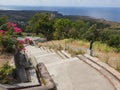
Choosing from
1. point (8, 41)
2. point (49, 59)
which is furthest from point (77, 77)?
point (49, 59)

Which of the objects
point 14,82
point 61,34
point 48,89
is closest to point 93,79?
point 48,89

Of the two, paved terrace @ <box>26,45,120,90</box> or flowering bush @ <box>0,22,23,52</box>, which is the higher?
flowering bush @ <box>0,22,23,52</box>

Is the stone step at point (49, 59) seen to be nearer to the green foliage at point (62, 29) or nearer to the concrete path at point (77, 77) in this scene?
the concrete path at point (77, 77)

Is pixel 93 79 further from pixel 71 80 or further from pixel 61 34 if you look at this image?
pixel 61 34

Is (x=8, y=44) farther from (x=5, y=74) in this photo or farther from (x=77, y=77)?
(x=77, y=77)

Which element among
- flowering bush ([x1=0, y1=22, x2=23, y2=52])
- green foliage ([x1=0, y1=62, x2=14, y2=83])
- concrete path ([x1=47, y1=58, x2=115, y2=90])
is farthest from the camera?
flowering bush ([x1=0, y1=22, x2=23, y2=52])

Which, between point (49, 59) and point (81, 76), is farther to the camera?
point (49, 59)

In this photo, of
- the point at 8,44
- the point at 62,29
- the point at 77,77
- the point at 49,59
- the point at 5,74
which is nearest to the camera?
the point at 5,74

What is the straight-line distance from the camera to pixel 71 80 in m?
8.28

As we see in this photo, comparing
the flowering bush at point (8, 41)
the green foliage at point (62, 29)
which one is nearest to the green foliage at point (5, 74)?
the flowering bush at point (8, 41)

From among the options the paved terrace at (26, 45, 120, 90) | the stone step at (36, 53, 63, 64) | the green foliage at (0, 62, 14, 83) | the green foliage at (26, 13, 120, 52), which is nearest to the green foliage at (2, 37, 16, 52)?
the paved terrace at (26, 45, 120, 90)

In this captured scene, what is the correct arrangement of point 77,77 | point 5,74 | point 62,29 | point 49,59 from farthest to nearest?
point 62,29, point 49,59, point 77,77, point 5,74

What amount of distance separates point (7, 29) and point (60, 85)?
5208mm

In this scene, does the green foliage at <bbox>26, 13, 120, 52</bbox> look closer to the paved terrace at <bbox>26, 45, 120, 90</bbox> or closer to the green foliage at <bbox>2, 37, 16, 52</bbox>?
the green foliage at <bbox>2, 37, 16, 52</bbox>
